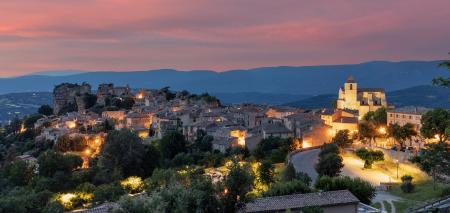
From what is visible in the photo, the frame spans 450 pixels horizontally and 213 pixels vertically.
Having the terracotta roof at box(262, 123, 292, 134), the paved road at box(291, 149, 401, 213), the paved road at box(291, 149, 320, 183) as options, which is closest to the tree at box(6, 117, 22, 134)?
the terracotta roof at box(262, 123, 292, 134)

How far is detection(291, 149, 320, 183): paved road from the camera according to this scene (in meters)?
39.3

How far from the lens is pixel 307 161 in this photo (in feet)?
140

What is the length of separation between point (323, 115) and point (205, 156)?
693 inches

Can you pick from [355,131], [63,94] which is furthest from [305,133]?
[63,94]

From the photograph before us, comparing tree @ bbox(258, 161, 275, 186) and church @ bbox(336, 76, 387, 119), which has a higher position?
church @ bbox(336, 76, 387, 119)

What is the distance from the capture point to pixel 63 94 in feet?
335

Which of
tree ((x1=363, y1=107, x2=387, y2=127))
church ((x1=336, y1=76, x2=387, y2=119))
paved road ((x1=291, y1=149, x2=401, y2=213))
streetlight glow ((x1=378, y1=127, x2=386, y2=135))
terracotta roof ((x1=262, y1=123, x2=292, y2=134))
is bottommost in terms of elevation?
paved road ((x1=291, y1=149, x2=401, y2=213))

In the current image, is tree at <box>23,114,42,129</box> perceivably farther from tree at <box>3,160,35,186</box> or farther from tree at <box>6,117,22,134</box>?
tree at <box>3,160,35,186</box>

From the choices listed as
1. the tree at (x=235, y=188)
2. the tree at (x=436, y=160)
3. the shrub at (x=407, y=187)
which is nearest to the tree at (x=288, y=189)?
the tree at (x=235, y=188)

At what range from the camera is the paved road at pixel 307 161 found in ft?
129

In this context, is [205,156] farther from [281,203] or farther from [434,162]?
[281,203]

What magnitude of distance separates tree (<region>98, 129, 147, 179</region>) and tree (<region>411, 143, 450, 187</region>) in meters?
27.0

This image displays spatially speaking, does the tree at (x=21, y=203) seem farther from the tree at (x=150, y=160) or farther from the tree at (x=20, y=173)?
the tree at (x=150, y=160)

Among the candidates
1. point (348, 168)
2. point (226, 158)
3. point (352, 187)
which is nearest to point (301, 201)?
point (352, 187)
